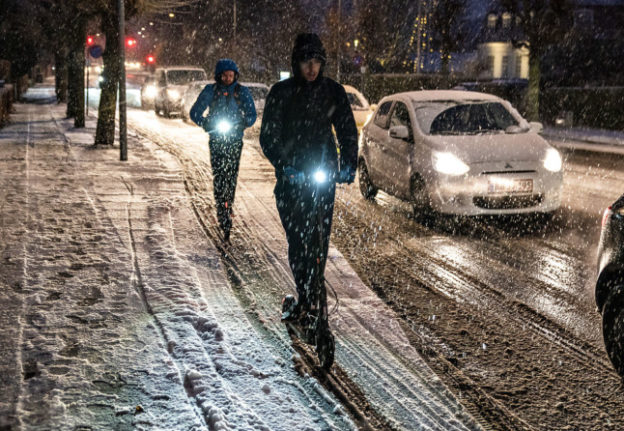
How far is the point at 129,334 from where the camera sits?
470 centimetres

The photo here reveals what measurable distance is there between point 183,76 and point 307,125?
26.7m

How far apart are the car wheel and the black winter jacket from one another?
590 centimetres

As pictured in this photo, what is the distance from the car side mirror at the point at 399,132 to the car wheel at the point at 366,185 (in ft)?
4.61

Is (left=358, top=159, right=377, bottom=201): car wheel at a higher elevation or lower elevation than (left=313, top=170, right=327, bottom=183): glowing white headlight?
lower

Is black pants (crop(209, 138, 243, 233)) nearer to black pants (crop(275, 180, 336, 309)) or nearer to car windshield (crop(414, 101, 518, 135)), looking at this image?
car windshield (crop(414, 101, 518, 135))

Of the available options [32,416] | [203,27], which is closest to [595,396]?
[32,416]

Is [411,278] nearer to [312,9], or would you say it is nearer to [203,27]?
[203,27]

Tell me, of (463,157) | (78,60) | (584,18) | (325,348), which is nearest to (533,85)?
(78,60)

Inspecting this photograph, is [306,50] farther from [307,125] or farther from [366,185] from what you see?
[366,185]

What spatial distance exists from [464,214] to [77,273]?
4.34m

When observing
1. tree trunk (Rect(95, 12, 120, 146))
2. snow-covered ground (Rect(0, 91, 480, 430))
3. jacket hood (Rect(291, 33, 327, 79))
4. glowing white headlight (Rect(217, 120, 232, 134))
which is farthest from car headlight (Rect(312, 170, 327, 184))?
tree trunk (Rect(95, 12, 120, 146))

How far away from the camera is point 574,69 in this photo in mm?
40062

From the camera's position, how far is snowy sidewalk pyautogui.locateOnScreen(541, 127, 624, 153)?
20.1 metres

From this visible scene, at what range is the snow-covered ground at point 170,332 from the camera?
368 centimetres
